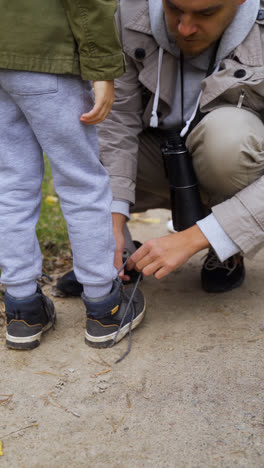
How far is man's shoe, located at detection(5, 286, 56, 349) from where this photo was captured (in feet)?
5.37

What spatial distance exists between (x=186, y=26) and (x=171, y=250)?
2.56ft

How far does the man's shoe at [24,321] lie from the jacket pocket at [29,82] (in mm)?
659

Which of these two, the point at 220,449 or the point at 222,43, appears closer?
the point at 220,449

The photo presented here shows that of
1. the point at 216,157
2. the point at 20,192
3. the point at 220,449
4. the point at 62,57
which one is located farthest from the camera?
the point at 216,157

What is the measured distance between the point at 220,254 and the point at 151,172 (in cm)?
67

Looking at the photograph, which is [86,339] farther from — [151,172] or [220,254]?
[151,172]

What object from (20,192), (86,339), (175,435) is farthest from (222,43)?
(175,435)

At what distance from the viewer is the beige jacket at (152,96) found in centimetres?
174

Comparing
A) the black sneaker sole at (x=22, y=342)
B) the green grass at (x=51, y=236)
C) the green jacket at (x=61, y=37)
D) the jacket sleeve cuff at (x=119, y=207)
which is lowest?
the green grass at (x=51, y=236)

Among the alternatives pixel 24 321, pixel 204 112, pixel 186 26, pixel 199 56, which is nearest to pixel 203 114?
pixel 204 112

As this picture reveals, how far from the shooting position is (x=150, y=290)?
2.14 metres

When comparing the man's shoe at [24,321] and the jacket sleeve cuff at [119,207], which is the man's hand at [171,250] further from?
the man's shoe at [24,321]

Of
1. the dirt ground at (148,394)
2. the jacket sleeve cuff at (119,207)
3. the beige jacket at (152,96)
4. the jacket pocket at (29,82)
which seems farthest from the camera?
the jacket sleeve cuff at (119,207)

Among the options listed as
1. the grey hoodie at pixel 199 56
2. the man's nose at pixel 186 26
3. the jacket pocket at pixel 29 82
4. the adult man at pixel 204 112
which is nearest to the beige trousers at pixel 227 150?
the adult man at pixel 204 112
